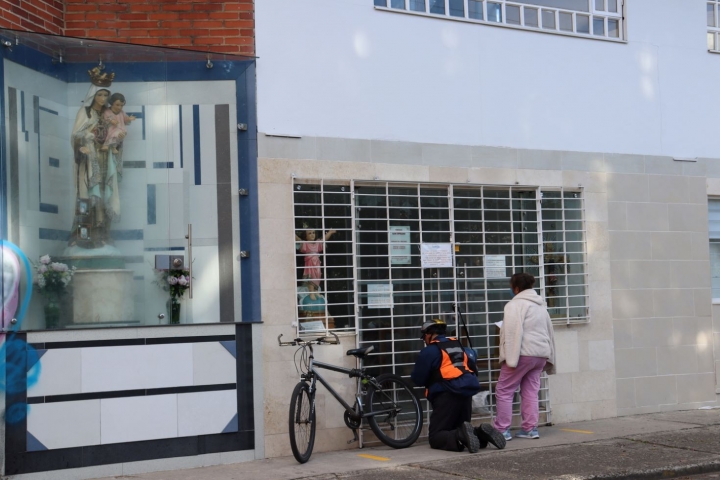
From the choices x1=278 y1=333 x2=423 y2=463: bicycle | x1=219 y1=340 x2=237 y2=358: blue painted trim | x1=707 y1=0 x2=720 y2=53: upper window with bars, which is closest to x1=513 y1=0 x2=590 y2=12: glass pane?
x1=707 y1=0 x2=720 y2=53: upper window with bars

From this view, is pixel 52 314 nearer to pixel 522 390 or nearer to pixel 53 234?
pixel 53 234

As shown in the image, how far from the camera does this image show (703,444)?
880 cm

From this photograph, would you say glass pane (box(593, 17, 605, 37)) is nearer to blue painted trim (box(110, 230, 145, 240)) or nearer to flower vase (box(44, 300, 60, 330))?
blue painted trim (box(110, 230, 145, 240))

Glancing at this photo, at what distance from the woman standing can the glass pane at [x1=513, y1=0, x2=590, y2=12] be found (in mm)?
3532

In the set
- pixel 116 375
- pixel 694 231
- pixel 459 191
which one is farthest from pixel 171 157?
pixel 694 231

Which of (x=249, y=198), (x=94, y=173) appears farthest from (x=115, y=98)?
(x=249, y=198)

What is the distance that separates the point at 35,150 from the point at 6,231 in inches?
32.6

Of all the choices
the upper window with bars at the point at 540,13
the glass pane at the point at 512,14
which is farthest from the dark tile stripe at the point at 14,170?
the glass pane at the point at 512,14

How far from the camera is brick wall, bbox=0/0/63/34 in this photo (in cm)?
823

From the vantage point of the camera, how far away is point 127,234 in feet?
27.9

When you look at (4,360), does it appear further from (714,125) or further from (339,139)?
(714,125)

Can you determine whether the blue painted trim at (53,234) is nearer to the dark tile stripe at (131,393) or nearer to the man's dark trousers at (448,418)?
the dark tile stripe at (131,393)

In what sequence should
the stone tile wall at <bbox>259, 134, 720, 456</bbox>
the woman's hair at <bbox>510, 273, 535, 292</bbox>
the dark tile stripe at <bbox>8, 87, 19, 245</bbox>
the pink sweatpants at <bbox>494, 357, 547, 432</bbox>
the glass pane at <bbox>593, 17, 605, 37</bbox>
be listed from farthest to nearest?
the glass pane at <bbox>593, 17, 605, 37</bbox> < the stone tile wall at <bbox>259, 134, 720, 456</bbox> < the woman's hair at <bbox>510, 273, 535, 292</bbox> < the pink sweatpants at <bbox>494, 357, 547, 432</bbox> < the dark tile stripe at <bbox>8, 87, 19, 245</bbox>

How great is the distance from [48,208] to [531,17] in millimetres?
6052
